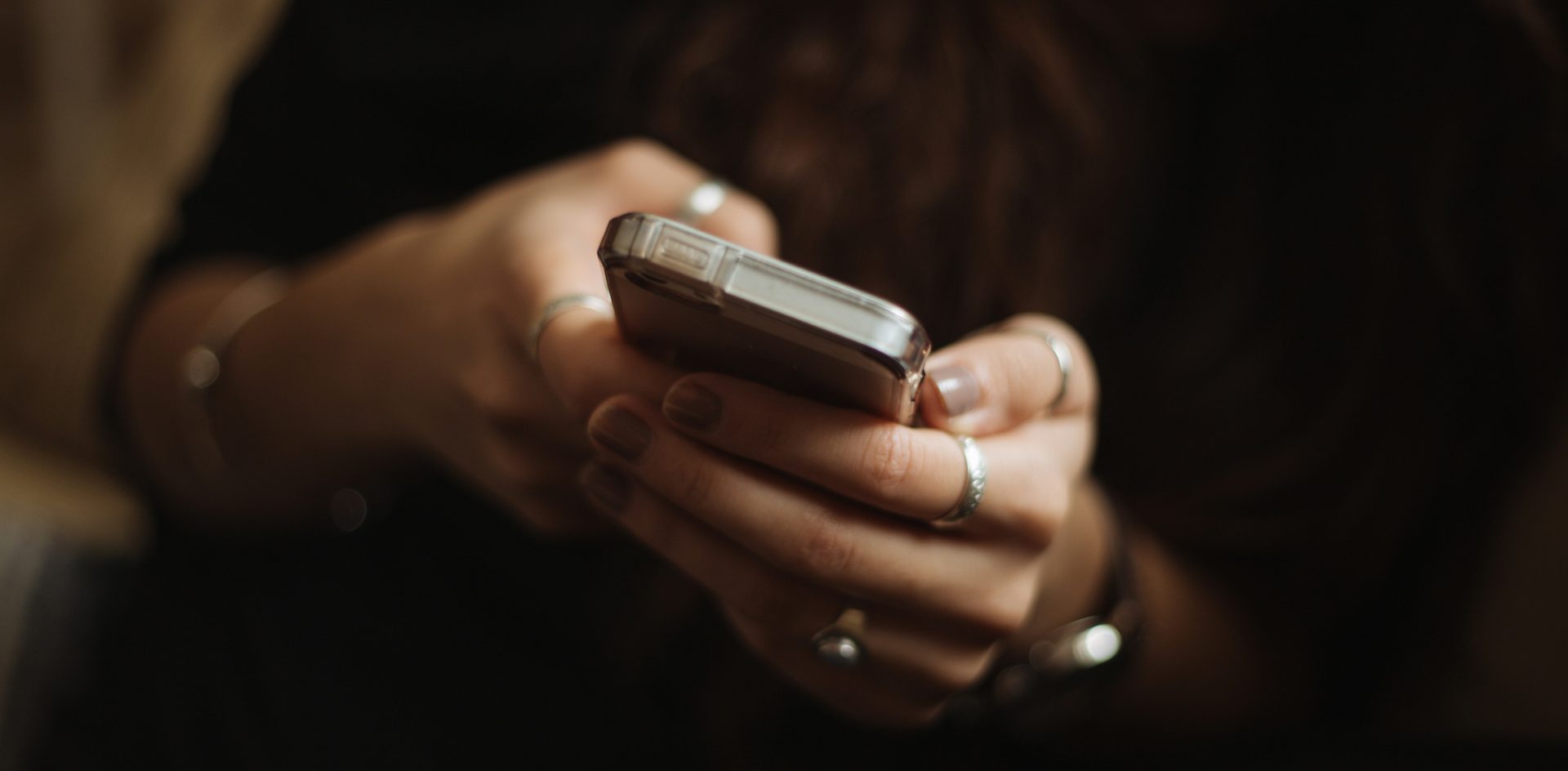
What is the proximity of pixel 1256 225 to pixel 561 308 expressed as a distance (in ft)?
2.38

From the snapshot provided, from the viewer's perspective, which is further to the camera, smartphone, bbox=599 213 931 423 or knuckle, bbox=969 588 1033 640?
knuckle, bbox=969 588 1033 640

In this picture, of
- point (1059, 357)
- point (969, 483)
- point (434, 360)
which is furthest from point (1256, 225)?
point (434, 360)

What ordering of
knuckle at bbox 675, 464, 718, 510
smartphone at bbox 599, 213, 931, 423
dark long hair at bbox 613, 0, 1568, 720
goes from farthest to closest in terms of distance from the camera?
dark long hair at bbox 613, 0, 1568, 720 < knuckle at bbox 675, 464, 718, 510 < smartphone at bbox 599, 213, 931, 423

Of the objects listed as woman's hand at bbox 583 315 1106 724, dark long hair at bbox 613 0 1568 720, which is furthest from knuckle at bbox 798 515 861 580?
dark long hair at bbox 613 0 1568 720

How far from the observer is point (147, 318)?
2.72 feet

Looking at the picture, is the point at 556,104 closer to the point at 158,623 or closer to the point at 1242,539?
the point at 158,623

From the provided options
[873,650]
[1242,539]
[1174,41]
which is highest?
[1174,41]

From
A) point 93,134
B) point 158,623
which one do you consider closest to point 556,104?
point 158,623

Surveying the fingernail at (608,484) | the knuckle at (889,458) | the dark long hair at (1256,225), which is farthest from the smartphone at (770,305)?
the dark long hair at (1256,225)

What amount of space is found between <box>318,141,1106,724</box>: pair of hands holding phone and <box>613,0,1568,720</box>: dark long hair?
0.23 m

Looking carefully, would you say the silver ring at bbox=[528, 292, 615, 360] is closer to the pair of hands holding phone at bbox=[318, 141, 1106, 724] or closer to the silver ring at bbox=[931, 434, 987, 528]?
the pair of hands holding phone at bbox=[318, 141, 1106, 724]

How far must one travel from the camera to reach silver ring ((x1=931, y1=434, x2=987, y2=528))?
39cm

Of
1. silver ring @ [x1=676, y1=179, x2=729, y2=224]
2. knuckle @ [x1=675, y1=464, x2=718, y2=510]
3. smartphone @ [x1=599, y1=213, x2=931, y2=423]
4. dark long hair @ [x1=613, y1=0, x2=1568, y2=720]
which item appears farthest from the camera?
dark long hair @ [x1=613, y1=0, x2=1568, y2=720]

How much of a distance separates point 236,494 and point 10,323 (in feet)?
1.47
